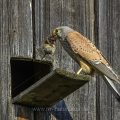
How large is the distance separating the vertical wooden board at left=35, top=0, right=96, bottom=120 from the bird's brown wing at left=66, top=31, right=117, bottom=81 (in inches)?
4.9

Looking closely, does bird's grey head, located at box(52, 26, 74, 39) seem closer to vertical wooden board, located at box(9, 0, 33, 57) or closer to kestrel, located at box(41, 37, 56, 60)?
kestrel, located at box(41, 37, 56, 60)

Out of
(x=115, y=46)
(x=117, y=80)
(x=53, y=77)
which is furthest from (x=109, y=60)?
(x=53, y=77)

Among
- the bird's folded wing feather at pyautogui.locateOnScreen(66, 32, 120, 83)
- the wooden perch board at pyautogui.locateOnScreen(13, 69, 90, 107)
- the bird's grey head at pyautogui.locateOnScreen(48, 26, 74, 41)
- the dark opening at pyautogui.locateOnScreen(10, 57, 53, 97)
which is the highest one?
the bird's grey head at pyautogui.locateOnScreen(48, 26, 74, 41)

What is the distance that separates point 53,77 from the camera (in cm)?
450

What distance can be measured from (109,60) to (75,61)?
0.90 ft

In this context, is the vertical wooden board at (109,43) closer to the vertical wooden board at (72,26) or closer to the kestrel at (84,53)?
the vertical wooden board at (72,26)

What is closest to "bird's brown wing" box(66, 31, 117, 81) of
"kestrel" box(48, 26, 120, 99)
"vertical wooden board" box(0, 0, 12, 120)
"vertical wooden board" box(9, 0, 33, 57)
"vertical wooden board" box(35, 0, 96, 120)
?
"kestrel" box(48, 26, 120, 99)

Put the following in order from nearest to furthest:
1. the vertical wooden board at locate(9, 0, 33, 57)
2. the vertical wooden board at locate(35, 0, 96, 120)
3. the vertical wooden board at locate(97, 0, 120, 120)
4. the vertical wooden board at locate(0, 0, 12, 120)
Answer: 1. the vertical wooden board at locate(0, 0, 12, 120)
2. the vertical wooden board at locate(9, 0, 33, 57)
3. the vertical wooden board at locate(35, 0, 96, 120)
4. the vertical wooden board at locate(97, 0, 120, 120)

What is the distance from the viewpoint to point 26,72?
5.36 meters

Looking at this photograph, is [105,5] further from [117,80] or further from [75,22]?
[117,80]

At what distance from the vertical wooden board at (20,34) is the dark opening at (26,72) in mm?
145

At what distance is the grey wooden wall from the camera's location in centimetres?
493

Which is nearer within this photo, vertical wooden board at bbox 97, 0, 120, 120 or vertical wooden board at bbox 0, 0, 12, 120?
vertical wooden board at bbox 0, 0, 12, 120

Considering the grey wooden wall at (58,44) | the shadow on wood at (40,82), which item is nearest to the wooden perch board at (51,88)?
the shadow on wood at (40,82)
